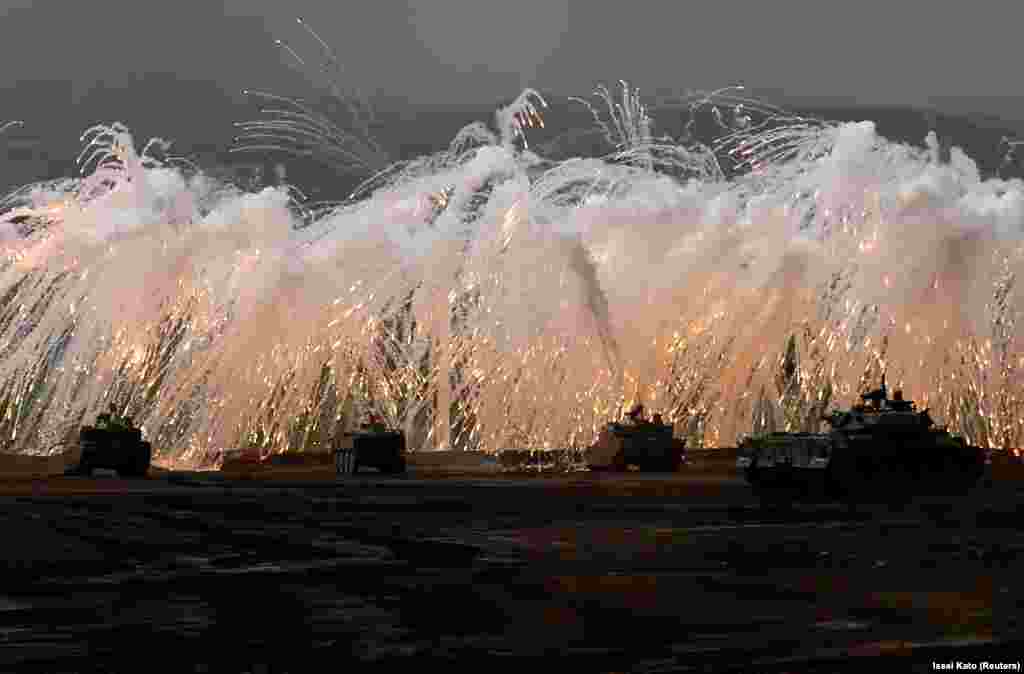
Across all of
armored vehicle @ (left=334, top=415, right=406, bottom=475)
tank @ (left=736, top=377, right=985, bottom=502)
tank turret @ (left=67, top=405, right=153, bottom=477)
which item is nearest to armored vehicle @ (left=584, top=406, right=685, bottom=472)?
armored vehicle @ (left=334, top=415, right=406, bottom=475)

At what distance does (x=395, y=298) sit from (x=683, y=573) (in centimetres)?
3509

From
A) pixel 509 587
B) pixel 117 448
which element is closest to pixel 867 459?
pixel 509 587

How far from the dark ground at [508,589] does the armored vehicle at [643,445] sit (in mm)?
26501

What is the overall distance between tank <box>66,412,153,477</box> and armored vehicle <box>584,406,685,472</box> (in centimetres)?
1561

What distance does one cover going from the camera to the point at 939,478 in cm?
4522

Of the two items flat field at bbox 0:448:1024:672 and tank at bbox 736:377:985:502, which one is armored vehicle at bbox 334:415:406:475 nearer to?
tank at bbox 736:377:985:502

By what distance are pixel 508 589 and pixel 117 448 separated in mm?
43837

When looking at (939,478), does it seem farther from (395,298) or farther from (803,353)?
(395,298)

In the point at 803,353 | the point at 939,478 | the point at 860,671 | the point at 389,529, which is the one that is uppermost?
the point at 803,353

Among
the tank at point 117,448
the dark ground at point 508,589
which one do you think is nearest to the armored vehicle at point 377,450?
the tank at point 117,448

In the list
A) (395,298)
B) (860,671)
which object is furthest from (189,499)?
(860,671)

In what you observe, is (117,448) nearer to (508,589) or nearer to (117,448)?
(117,448)

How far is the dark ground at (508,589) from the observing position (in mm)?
14305

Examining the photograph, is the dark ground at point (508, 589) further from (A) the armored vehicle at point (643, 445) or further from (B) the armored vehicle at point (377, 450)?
(B) the armored vehicle at point (377, 450)
